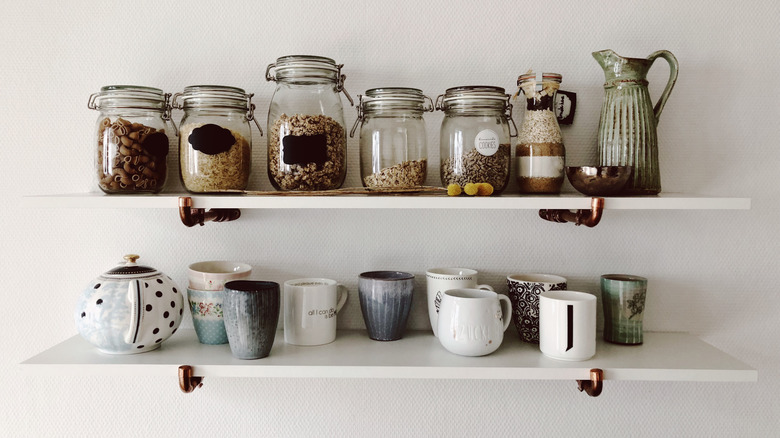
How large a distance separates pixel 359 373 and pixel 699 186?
68cm

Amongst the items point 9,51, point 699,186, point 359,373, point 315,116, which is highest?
point 9,51

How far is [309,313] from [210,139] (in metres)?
0.31

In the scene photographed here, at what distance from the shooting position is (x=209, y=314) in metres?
0.90

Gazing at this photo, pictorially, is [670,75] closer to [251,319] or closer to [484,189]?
[484,189]

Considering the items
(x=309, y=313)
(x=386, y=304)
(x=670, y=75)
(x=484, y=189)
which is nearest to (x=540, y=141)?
(x=484, y=189)

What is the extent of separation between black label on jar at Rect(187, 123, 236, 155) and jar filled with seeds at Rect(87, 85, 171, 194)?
0.24ft

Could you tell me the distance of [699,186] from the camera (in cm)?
99

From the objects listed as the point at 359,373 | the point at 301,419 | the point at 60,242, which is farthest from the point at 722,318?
the point at 60,242

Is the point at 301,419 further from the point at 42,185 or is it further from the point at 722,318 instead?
the point at 722,318

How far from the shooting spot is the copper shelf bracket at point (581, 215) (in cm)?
78

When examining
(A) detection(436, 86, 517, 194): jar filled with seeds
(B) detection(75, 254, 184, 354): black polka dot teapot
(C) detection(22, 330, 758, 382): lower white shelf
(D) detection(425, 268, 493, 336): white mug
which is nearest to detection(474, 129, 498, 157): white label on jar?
(A) detection(436, 86, 517, 194): jar filled with seeds

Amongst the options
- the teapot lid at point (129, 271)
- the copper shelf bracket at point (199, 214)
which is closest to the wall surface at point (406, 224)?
the copper shelf bracket at point (199, 214)

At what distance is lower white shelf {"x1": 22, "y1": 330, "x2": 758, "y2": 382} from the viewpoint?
803mm

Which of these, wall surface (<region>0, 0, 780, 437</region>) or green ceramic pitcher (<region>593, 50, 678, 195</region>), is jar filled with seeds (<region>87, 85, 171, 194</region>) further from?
green ceramic pitcher (<region>593, 50, 678, 195</region>)
